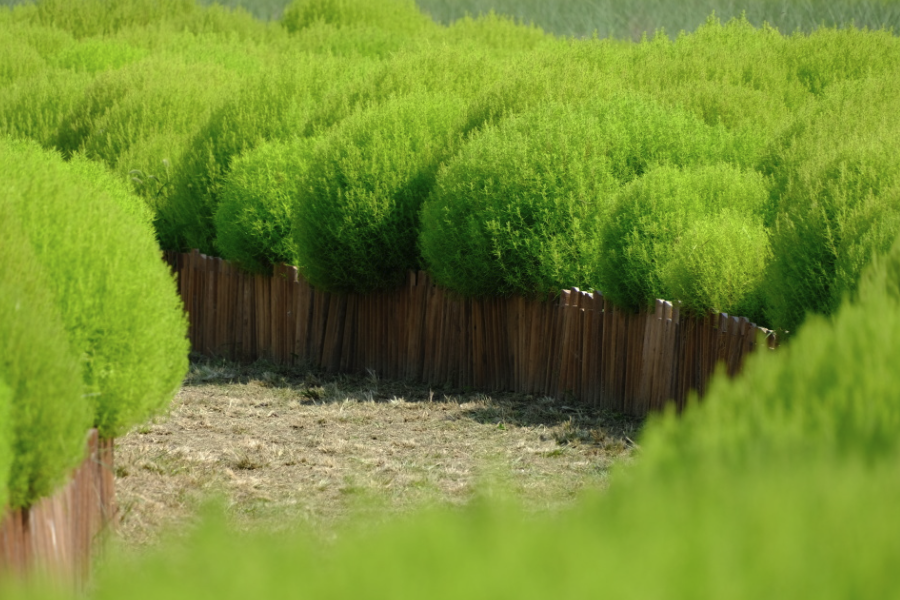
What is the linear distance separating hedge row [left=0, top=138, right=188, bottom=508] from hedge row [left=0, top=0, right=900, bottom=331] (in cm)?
433

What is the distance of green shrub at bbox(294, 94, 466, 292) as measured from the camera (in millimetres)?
12531

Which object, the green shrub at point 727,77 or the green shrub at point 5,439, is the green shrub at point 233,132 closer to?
the green shrub at point 727,77

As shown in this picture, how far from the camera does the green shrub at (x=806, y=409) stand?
2.80 metres

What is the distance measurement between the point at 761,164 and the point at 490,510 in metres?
10.8

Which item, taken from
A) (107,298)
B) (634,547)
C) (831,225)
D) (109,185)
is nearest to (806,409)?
(634,547)

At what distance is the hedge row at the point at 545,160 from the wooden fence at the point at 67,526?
469cm

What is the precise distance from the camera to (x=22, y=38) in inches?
1058

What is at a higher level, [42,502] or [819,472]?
[819,472]

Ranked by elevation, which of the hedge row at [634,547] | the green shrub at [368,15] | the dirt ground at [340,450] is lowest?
the dirt ground at [340,450]

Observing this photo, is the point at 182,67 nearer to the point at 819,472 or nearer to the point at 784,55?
the point at 784,55

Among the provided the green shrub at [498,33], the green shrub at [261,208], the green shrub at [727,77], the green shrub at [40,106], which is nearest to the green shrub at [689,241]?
the green shrub at [727,77]

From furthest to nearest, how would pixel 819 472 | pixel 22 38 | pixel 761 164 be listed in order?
pixel 22 38 < pixel 761 164 < pixel 819 472

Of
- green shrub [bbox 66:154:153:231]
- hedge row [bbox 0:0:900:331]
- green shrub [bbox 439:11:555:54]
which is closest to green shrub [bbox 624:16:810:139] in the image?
hedge row [bbox 0:0:900:331]

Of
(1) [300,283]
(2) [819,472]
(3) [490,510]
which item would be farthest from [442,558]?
(1) [300,283]
